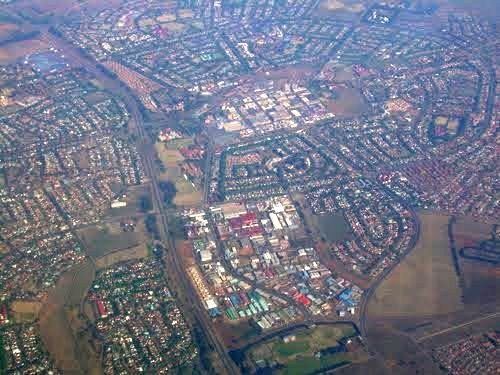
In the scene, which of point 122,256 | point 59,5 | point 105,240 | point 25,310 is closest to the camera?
point 25,310

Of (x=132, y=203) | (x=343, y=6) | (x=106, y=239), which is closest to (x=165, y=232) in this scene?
(x=106, y=239)

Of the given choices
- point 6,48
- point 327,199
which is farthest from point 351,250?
point 6,48

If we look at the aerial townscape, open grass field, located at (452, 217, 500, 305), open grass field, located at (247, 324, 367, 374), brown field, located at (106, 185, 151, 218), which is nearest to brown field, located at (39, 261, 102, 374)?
the aerial townscape

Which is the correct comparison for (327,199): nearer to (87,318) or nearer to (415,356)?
(415,356)

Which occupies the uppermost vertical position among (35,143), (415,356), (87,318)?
(35,143)

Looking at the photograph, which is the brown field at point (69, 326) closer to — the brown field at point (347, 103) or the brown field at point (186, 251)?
the brown field at point (186, 251)

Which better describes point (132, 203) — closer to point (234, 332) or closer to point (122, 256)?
point (122, 256)

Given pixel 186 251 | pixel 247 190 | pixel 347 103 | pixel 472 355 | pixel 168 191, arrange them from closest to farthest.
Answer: pixel 472 355, pixel 186 251, pixel 168 191, pixel 247 190, pixel 347 103
